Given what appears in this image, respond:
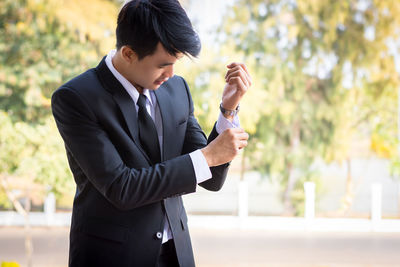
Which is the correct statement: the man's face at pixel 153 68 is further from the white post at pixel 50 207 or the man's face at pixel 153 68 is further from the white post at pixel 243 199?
the white post at pixel 50 207

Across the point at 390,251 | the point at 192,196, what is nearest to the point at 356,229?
the point at 390,251

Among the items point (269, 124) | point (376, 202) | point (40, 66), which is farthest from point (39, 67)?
point (376, 202)

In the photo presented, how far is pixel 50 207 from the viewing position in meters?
3.80

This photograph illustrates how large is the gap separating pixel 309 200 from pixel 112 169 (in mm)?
2955

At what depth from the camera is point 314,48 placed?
11.9ft

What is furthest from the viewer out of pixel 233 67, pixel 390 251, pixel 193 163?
pixel 390 251

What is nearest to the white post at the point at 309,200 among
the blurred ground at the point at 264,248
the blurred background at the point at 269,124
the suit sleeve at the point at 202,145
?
the blurred background at the point at 269,124

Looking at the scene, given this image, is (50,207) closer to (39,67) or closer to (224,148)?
(39,67)

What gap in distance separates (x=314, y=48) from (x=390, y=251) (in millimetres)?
1647

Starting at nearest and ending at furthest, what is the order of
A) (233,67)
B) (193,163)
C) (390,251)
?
(193,163) < (233,67) < (390,251)

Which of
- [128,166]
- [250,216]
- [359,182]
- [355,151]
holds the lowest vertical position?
[250,216]

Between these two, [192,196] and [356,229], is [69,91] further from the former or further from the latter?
[356,229]

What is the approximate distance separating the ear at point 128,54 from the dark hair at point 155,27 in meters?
0.01

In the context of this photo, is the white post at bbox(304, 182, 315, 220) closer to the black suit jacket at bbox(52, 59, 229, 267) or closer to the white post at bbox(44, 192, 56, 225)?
the white post at bbox(44, 192, 56, 225)
